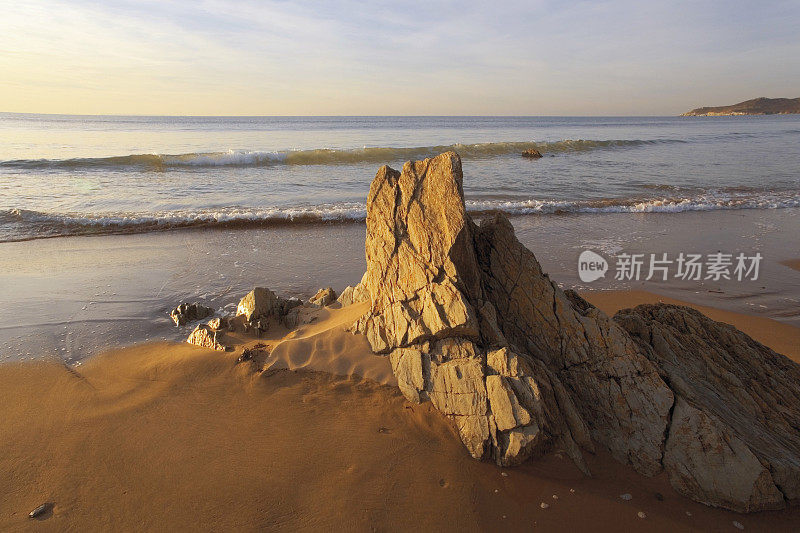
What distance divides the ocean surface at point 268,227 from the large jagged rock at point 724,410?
11.5ft

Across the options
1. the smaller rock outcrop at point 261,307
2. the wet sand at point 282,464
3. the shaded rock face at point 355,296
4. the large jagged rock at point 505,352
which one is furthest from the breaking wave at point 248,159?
the large jagged rock at point 505,352

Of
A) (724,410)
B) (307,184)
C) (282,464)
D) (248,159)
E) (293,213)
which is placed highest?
(248,159)

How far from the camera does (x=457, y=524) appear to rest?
3078mm

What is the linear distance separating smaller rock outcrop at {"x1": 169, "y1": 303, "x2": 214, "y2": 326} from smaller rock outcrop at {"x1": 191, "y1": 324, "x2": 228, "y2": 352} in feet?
3.04

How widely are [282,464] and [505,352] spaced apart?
1.92 meters

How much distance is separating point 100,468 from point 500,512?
3039 millimetres

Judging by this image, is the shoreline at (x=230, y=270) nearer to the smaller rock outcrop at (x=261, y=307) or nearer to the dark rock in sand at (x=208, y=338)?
the dark rock in sand at (x=208, y=338)

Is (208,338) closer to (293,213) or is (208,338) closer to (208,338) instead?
(208,338)

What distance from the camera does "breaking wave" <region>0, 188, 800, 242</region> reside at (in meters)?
11.9

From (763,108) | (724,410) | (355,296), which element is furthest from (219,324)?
(763,108)

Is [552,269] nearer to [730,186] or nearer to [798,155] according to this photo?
[730,186]

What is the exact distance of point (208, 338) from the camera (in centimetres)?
513

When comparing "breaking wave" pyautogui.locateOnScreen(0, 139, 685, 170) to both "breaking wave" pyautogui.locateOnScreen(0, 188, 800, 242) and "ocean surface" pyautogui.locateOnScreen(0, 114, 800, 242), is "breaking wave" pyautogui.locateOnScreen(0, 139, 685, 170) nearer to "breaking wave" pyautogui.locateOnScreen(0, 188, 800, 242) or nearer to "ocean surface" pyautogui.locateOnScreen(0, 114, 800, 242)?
"ocean surface" pyautogui.locateOnScreen(0, 114, 800, 242)

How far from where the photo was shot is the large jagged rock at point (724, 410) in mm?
3193
